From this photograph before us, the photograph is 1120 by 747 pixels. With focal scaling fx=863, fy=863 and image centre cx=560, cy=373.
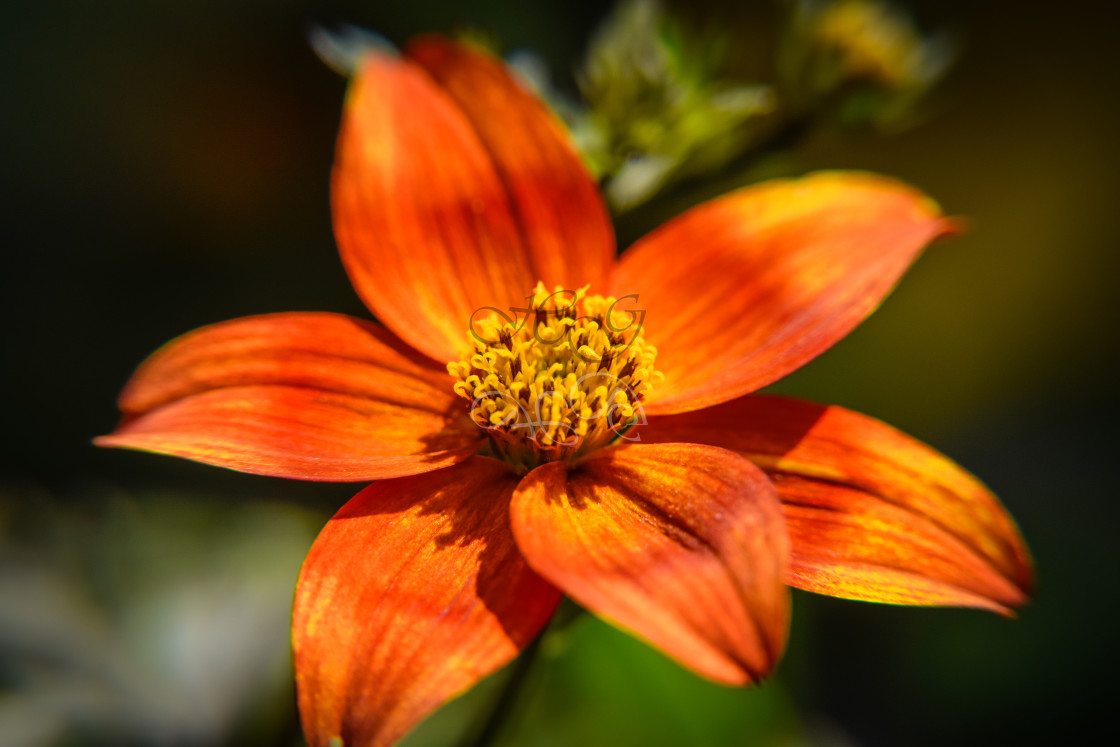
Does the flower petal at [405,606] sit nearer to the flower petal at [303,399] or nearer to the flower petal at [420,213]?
the flower petal at [303,399]

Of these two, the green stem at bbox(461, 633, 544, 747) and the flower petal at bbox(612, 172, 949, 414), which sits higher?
the flower petal at bbox(612, 172, 949, 414)

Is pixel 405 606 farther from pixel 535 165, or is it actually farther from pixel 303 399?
pixel 535 165

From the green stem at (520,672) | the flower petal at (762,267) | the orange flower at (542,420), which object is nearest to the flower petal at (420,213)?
the orange flower at (542,420)

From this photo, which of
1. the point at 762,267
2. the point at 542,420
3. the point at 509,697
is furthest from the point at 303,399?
the point at 762,267

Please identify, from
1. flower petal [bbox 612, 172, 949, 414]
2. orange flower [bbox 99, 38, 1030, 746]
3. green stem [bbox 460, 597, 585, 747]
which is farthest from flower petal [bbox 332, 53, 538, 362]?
green stem [bbox 460, 597, 585, 747]

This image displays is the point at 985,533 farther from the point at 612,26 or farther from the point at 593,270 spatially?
the point at 612,26

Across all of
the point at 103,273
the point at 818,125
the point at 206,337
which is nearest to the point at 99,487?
the point at 103,273

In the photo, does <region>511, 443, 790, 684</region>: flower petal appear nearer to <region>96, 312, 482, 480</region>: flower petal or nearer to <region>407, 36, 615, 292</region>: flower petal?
<region>96, 312, 482, 480</region>: flower petal
